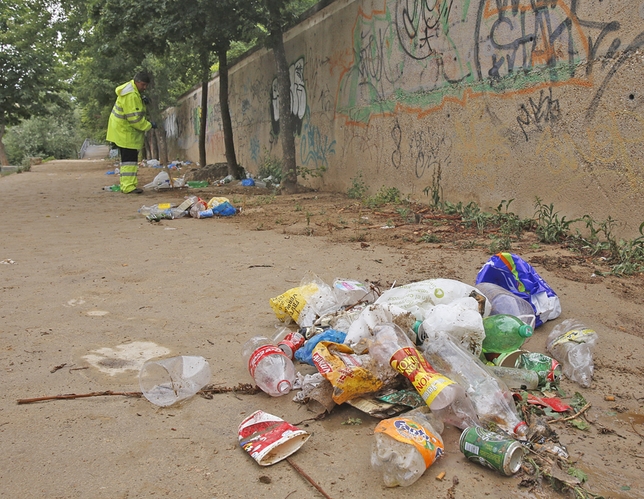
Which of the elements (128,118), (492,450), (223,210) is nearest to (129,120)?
(128,118)

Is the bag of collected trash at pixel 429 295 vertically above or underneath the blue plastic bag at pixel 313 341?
above

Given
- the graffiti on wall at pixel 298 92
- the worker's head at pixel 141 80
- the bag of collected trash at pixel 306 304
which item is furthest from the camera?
the graffiti on wall at pixel 298 92

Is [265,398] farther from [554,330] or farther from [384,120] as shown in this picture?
[384,120]

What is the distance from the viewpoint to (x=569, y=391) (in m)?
2.26

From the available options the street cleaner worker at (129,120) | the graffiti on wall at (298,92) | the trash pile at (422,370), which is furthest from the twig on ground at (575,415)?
the graffiti on wall at (298,92)

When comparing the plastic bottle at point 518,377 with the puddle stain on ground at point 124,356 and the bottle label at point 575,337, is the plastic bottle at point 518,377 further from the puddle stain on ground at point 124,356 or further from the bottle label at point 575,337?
the puddle stain on ground at point 124,356

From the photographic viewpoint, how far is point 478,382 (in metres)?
2.14

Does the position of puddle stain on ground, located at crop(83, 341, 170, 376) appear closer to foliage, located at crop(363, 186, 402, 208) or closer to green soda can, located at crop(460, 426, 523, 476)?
green soda can, located at crop(460, 426, 523, 476)

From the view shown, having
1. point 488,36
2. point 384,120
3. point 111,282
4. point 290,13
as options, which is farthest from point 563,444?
point 290,13

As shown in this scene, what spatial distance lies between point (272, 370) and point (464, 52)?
4.82 meters

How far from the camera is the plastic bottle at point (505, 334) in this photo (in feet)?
8.08

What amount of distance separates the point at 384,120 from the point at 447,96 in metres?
1.46

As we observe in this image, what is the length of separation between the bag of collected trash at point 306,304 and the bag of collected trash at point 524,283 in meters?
0.91

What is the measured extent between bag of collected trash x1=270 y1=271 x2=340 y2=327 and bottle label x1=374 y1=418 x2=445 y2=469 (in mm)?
1116
